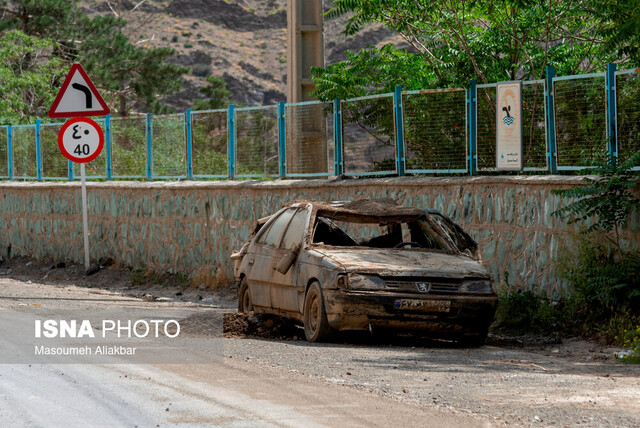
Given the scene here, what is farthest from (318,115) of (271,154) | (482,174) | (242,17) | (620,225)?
(242,17)

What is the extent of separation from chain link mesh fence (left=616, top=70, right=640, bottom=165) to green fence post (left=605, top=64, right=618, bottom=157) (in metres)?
0.04

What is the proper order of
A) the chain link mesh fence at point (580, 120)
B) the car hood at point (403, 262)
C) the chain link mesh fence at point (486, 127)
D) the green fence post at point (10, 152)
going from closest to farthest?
the car hood at point (403, 262), the chain link mesh fence at point (580, 120), the chain link mesh fence at point (486, 127), the green fence post at point (10, 152)

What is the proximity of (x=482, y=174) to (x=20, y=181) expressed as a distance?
14.8 m

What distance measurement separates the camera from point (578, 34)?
63.3 ft

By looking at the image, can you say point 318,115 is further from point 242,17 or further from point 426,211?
point 242,17

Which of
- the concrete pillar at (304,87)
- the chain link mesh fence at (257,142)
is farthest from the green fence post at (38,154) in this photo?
the concrete pillar at (304,87)

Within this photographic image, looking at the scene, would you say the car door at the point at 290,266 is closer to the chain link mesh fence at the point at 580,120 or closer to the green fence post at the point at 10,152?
the chain link mesh fence at the point at 580,120

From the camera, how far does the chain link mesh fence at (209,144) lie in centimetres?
2091

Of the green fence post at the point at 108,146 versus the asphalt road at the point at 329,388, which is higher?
the green fence post at the point at 108,146

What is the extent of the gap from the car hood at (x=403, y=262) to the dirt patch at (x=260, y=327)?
1276 millimetres

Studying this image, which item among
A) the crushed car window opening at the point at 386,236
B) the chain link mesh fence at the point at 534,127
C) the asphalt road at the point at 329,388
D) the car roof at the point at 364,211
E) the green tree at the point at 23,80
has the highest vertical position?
the green tree at the point at 23,80

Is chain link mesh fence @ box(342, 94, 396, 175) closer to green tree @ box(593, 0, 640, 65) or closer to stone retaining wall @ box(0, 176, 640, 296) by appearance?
stone retaining wall @ box(0, 176, 640, 296)

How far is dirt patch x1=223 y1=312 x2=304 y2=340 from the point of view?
12336 mm

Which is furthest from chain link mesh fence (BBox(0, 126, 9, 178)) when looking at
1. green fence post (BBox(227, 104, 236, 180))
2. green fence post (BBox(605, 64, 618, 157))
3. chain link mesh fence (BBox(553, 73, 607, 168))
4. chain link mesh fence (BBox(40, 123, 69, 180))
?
green fence post (BBox(605, 64, 618, 157))
